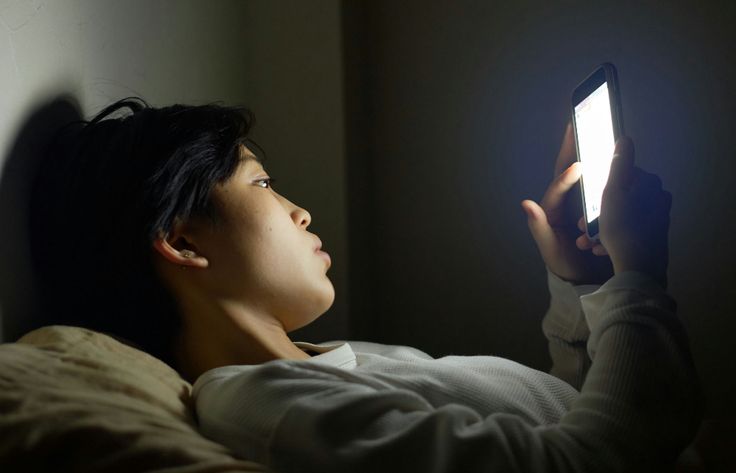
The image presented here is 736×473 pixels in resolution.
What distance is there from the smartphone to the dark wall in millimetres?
334

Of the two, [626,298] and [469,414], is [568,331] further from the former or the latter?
[469,414]

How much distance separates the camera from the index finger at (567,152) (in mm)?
1265

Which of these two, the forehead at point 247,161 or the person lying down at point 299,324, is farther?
the forehead at point 247,161

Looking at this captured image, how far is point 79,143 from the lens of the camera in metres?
0.98

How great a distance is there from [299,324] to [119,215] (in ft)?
0.92

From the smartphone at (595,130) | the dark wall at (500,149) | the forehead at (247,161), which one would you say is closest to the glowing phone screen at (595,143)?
the smartphone at (595,130)

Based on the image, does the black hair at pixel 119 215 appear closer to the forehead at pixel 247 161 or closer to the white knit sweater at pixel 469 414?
the forehead at pixel 247 161

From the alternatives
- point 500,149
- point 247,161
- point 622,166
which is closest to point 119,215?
point 247,161

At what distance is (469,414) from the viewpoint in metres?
0.73

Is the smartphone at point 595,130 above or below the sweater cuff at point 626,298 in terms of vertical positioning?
above

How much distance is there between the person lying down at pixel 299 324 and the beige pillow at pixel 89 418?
0.07m

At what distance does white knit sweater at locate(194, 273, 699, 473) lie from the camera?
0.67 m

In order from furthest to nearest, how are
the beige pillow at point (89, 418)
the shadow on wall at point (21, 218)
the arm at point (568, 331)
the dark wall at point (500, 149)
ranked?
1. the dark wall at point (500, 149)
2. the arm at point (568, 331)
3. the shadow on wall at point (21, 218)
4. the beige pillow at point (89, 418)

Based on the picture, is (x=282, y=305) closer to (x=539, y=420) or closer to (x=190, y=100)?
(x=539, y=420)
